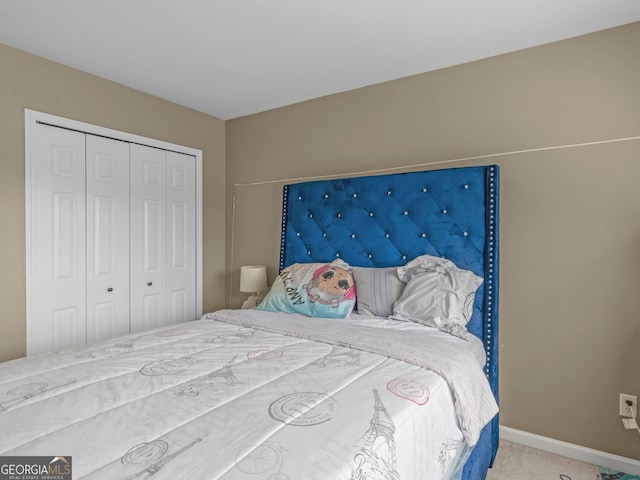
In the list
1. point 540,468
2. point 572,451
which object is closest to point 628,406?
point 572,451

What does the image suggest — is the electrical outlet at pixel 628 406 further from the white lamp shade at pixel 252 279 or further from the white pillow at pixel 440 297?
the white lamp shade at pixel 252 279

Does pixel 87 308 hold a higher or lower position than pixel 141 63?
lower

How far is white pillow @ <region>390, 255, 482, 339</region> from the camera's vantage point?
2.13m

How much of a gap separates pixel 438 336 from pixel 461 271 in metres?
0.47

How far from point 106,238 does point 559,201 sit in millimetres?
3087

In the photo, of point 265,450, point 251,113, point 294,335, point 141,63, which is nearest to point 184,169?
point 251,113

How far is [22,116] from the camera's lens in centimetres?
249

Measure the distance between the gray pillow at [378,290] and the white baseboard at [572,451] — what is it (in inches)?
40.8

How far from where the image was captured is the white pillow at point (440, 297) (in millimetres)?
2127

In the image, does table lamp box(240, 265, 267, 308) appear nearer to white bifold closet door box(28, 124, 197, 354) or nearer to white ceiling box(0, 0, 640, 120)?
white bifold closet door box(28, 124, 197, 354)

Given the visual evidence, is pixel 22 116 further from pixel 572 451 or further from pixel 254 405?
Answer: pixel 572 451

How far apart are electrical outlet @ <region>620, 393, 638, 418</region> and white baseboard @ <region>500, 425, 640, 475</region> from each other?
0.77 feet

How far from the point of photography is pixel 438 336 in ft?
6.56

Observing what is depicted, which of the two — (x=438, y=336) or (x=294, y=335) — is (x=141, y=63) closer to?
(x=294, y=335)
